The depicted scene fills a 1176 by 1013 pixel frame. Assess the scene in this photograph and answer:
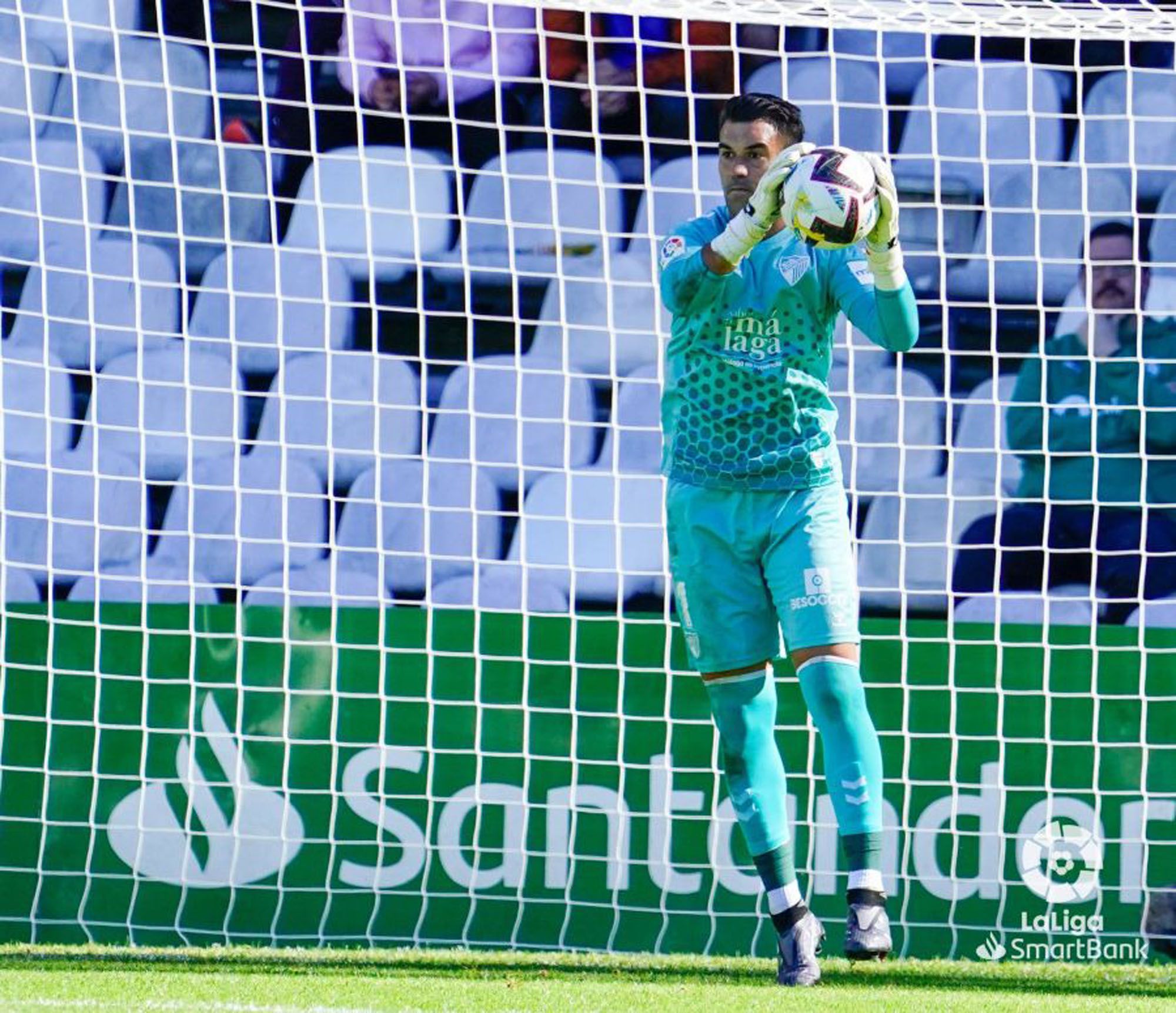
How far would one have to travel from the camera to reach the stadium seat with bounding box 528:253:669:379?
5.01 m

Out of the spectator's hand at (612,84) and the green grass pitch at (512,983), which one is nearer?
the green grass pitch at (512,983)

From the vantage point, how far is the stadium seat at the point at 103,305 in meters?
4.88

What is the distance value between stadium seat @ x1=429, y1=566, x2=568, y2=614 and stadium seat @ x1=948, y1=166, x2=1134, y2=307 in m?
1.44

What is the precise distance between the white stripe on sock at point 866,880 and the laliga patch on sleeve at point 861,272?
3.54 ft

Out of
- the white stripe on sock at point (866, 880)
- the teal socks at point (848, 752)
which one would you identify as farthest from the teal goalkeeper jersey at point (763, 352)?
the white stripe on sock at point (866, 880)

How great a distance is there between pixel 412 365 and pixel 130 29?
127 cm

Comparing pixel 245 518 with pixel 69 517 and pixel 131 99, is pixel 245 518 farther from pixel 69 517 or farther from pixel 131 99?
pixel 131 99

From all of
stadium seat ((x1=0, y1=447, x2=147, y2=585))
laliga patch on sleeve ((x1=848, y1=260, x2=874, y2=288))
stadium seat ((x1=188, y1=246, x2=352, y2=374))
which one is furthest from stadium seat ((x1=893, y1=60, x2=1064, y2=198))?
stadium seat ((x1=0, y1=447, x2=147, y2=585))

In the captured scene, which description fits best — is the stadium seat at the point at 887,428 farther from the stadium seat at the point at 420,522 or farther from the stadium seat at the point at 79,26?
the stadium seat at the point at 79,26

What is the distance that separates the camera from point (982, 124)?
5082 mm

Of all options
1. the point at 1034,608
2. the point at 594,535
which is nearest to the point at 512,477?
the point at 594,535

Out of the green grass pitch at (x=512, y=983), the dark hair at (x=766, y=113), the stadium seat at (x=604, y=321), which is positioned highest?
the dark hair at (x=766, y=113)

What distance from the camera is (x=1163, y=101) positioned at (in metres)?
5.18

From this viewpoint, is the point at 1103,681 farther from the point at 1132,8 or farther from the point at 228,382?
the point at 228,382
